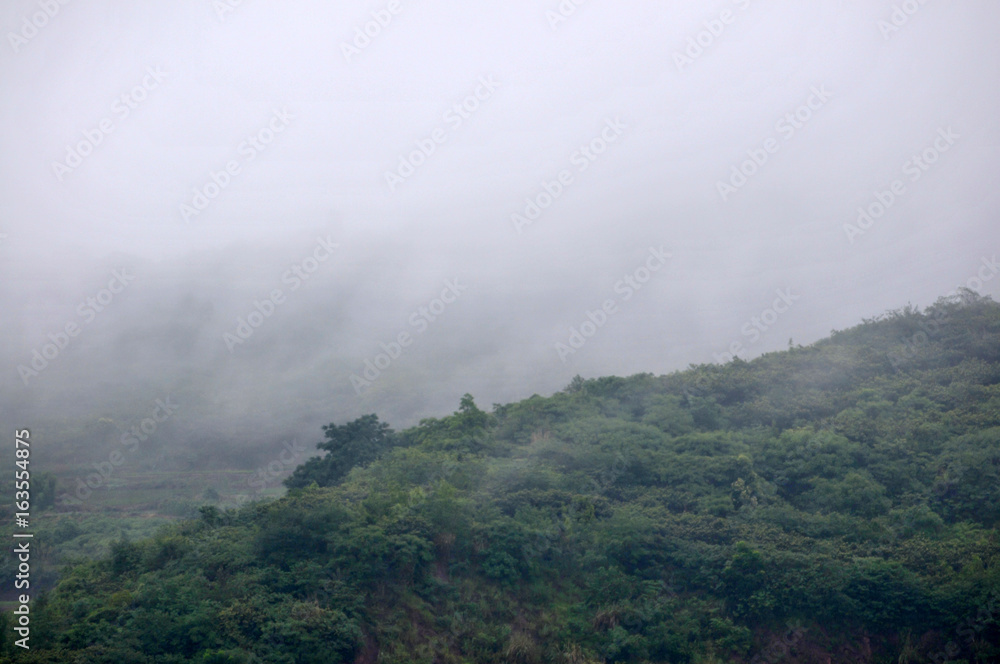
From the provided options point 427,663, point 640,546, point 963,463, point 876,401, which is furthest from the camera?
point 876,401

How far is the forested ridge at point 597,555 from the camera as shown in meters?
16.5

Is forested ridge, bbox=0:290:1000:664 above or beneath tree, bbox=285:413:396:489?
beneath

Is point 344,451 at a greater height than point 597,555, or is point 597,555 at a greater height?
point 344,451

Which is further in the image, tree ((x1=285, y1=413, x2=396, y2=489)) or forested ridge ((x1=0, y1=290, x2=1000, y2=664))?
tree ((x1=285, y1=413, x2=396, y2=489))

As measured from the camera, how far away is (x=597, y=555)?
20.2 m

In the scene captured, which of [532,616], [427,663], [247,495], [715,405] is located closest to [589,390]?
[715,405]

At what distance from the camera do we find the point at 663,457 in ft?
82.7

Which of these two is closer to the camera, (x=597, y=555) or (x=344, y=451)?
(x=597, y=555)

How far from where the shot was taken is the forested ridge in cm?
1652

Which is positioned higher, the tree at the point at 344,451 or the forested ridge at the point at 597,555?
the tree at the point at 344,451

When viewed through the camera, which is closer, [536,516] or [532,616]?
[532,616]

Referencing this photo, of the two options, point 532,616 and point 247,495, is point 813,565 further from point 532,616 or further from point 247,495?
point 247,495

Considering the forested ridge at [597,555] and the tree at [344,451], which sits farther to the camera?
the tree at [344,451]

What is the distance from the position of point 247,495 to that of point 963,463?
118 ft
